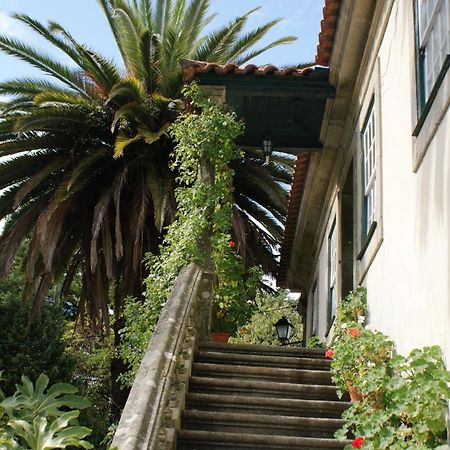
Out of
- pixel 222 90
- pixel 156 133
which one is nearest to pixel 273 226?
pixel 156 133

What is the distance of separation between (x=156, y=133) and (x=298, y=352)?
5857 mm

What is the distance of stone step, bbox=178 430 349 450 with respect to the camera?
6.77 m

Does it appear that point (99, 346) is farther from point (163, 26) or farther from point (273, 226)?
point (163, 26)

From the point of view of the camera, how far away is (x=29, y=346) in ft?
57.6

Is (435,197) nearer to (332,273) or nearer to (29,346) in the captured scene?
(332,273)

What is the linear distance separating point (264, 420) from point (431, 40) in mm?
3374

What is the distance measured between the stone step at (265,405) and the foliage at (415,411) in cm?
154

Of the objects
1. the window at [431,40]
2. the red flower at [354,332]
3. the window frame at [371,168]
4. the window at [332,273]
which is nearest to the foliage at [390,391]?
the red flower at [354,332]

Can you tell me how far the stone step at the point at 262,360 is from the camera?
8.45 m

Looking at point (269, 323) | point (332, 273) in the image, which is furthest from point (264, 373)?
point (269, 323)

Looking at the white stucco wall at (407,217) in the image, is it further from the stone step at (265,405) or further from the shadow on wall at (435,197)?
the stone step at (265,405)

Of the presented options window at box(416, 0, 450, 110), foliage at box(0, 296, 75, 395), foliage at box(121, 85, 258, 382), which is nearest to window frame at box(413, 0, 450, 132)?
window at box(416, 0, 450, 110)

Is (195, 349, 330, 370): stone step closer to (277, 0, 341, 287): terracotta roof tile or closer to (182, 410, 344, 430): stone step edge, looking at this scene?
(182, 410, 344, 430): stone step edge

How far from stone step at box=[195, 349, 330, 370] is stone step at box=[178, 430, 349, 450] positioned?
1669 millimetres
